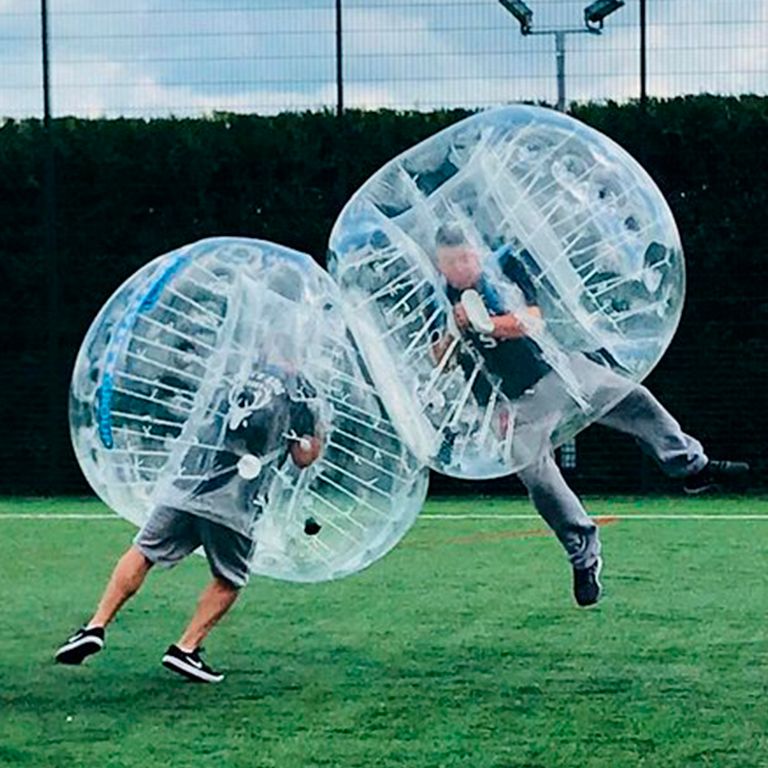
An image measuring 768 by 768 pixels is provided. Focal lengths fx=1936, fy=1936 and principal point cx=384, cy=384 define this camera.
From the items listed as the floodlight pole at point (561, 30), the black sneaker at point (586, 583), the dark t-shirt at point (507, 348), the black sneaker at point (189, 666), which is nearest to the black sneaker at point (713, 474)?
the black sneaker at point (586, 583)

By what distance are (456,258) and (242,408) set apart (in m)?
0.78

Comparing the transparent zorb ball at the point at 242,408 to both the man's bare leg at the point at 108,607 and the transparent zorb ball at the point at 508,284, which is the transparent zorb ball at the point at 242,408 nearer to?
the transparent zorb ball at the point at 508,284

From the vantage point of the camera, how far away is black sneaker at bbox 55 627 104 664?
6.31 metres

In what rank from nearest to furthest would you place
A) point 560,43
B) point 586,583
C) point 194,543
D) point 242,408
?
point 242,408, point 194,543, point 586,583, point 560,43

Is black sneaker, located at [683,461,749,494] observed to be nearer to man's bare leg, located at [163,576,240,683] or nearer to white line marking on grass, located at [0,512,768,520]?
man's bare leg, located at [163,576,240,683]

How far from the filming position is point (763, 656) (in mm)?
6766

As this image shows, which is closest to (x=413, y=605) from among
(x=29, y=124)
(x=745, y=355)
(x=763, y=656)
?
(x=763, y=656)

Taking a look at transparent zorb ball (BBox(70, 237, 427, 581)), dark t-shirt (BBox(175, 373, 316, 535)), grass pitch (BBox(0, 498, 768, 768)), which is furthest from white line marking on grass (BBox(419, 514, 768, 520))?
dark t-shirt (BBox(175, 373, 316, 535))

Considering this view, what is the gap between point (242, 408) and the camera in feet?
18.8

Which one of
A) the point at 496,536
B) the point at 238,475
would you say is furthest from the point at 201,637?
the point at 496,536

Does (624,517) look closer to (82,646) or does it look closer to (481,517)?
(481,517)

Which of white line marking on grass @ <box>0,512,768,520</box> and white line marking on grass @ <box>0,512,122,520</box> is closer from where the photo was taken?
white line marking on grass @ <box>0,512,768,520</box>

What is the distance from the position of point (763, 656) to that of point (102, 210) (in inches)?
326

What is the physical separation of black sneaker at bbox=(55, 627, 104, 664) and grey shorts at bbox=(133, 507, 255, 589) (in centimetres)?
30
